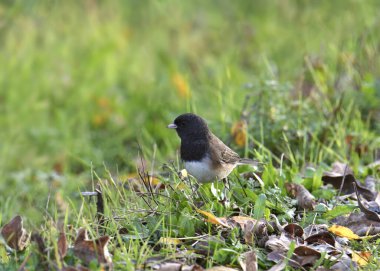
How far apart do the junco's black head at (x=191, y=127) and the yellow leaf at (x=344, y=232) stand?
→ 3.72 feet

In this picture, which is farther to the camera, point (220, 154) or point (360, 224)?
point (220, 154)

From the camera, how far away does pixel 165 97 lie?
8.13 meters

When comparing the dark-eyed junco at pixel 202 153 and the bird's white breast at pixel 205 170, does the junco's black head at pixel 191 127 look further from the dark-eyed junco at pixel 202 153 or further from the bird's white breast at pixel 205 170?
the bird's white breast at pixel 205 170

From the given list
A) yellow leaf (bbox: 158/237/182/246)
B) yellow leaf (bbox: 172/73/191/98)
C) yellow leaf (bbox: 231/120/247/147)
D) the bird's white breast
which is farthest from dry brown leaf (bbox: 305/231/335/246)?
yellow leaf (bbox: 172/73/191/98)

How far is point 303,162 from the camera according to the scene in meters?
5.29

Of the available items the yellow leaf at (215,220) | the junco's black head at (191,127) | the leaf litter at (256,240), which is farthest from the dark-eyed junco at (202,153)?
the yellow leaf at (215,220)

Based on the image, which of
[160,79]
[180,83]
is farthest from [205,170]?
[160,79]

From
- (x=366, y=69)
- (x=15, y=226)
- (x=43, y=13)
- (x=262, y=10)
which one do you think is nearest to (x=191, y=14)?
(x=262, y=10)

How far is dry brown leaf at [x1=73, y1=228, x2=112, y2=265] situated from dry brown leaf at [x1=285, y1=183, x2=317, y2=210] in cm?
137

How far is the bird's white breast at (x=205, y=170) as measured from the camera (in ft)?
14.9

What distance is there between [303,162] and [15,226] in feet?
7.44

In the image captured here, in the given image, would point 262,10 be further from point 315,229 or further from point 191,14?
point 315,229

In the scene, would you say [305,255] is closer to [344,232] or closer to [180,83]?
[344,232]

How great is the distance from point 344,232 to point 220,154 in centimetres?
102
